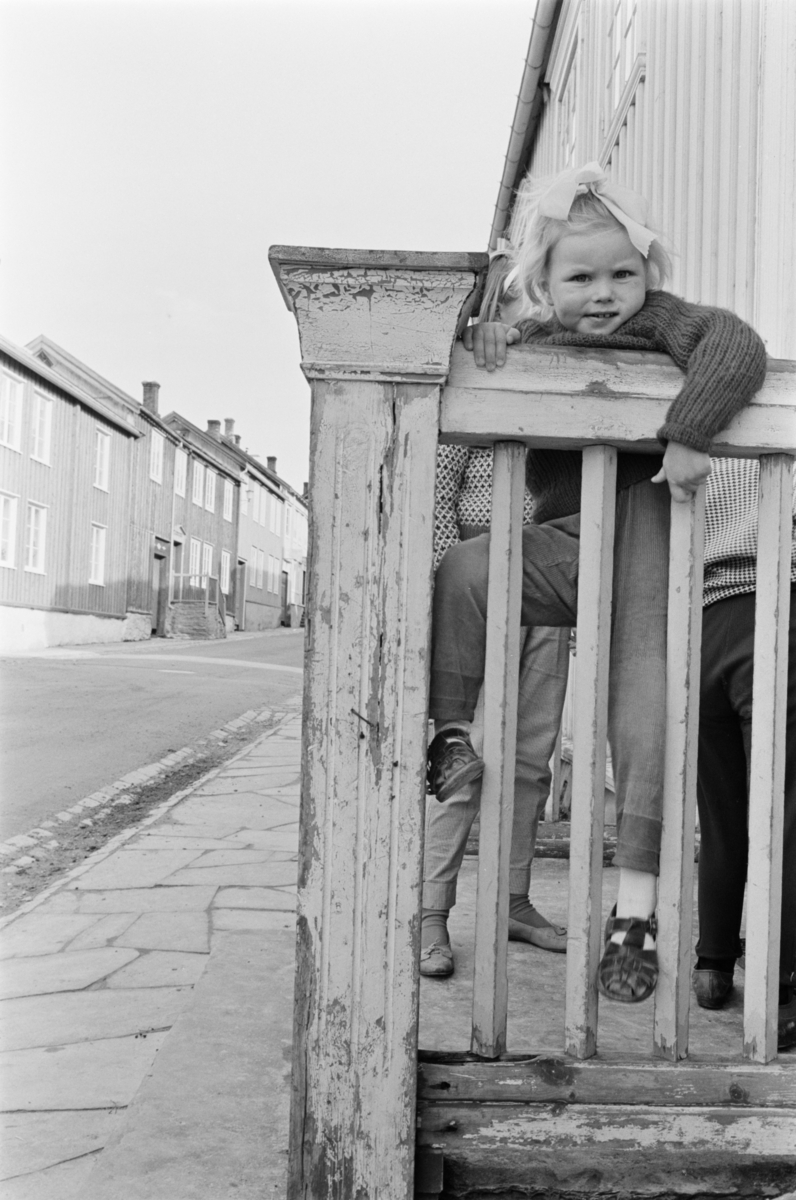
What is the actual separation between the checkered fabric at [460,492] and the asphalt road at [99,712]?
3.35 meters

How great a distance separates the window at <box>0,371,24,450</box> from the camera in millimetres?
20484

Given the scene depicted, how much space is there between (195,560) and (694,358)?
34.1 metres

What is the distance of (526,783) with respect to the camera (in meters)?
2.81

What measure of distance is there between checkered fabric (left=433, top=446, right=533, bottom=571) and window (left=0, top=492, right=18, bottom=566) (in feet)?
65.1

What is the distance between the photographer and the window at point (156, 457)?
29.9 m

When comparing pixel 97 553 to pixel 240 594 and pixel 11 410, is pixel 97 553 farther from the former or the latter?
pixel 240 594

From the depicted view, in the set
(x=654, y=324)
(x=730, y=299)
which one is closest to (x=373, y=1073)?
(x=654, y=324)

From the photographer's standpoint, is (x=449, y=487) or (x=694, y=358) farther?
(x=449, y=487)

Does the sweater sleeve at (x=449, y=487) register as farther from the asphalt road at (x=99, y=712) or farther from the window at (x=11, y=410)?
the window at (x=11, y=410)

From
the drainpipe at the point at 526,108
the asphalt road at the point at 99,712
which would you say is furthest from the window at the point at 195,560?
the drainpipe at the point at 526,108

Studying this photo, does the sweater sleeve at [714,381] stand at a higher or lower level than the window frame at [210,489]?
lower

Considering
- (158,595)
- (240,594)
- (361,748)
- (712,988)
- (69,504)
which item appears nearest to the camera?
(361,748)

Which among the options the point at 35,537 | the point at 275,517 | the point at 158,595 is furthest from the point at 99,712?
the point at 275,517

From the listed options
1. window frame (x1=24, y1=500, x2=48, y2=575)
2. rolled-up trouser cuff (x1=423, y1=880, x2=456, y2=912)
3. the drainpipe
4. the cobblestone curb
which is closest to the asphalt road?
the cobblestone curb
